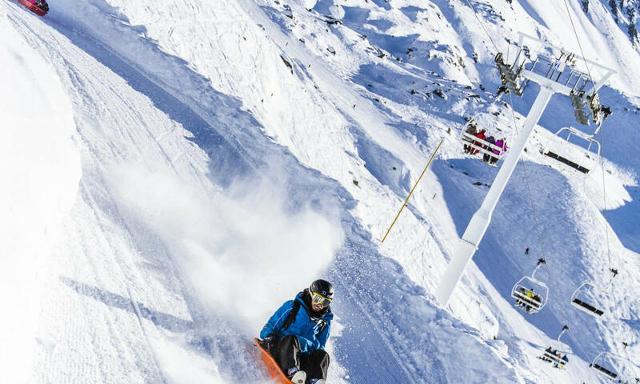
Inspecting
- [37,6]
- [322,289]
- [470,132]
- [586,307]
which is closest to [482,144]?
[470,132]

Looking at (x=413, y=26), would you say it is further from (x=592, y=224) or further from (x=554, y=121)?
(x=592, y=224)

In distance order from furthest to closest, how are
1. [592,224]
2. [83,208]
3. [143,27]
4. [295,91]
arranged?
[592,224], [295,91], [143,27], [83,208]

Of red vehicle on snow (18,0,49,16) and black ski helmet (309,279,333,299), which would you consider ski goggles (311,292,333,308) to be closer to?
black ski helmet (309,279,333,299)

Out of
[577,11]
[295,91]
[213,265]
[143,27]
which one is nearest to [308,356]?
[213,265]

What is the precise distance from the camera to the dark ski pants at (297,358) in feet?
22.1

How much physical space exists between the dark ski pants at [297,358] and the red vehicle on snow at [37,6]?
42.8ft

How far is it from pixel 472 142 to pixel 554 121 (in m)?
59.5

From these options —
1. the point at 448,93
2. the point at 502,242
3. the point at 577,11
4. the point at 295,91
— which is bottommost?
the point at 502,242

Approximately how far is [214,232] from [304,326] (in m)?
2.92

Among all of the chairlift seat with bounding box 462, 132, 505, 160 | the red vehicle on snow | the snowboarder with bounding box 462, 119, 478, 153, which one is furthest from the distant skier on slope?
the red vehicle on snow

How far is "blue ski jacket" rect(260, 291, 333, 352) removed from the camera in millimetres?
7332

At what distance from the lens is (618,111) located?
Result: 7194 cm

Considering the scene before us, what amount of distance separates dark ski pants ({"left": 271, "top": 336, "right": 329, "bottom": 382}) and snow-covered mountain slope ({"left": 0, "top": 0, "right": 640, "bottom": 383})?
14.3 inches

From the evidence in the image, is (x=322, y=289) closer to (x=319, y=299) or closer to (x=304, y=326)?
(x=319, y=299)
